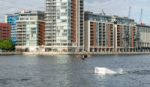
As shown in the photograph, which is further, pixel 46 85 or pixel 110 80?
pixel 110 80

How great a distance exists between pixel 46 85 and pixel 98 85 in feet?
23.6

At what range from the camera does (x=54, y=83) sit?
62.8m

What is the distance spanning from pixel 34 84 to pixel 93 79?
37.2ft

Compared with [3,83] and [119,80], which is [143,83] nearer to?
[119,80]

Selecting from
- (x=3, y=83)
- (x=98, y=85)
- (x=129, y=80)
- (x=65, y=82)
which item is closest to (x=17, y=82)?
(x=3, y=83)

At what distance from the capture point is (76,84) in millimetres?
61938

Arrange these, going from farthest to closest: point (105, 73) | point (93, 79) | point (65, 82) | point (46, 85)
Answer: point (105, 73) → point (93, 79) → point (65, 82) → point (46, 85)

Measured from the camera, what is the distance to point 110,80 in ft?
219

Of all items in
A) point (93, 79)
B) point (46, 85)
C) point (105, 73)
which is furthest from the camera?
point (105, 73)

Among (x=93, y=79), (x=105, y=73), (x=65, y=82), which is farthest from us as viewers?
(x=105, y=73)

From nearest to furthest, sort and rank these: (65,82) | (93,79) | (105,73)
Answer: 1. (65,82)
2. (93,79)
3. (105,73)

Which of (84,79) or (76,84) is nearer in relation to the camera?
(76,84)

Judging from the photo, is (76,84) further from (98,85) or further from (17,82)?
(17,82)

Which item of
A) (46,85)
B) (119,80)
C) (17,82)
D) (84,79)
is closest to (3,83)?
(17,82)
